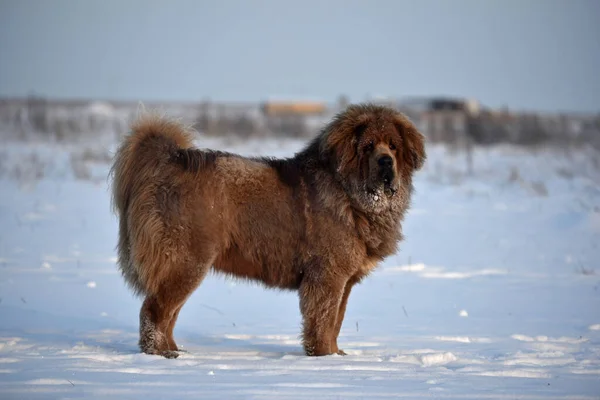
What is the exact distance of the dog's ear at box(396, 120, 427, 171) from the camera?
6883 mm

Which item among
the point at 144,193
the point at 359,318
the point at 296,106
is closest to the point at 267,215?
the point at 144,193

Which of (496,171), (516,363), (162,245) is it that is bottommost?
(516,363)

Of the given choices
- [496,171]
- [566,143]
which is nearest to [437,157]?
[496,171]

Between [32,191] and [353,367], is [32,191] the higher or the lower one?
the higher one

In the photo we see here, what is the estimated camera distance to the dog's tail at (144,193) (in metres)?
6.36

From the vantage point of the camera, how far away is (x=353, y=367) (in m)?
5.77

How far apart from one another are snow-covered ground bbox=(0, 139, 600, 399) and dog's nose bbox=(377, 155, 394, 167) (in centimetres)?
162

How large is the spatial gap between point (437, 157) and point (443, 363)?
20498 mm

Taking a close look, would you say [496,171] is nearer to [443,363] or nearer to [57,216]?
[57,216]

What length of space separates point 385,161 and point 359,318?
2.35 meters

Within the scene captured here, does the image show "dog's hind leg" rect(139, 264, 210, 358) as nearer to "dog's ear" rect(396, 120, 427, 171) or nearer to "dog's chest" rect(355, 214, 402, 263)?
"dog's chest" rect(355, 214, 402, 263)

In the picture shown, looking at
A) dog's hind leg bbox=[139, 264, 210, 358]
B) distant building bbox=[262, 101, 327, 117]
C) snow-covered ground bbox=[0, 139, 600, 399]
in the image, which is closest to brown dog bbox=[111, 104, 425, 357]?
dog's hind leg bbox=[139, 264, 210, 358]

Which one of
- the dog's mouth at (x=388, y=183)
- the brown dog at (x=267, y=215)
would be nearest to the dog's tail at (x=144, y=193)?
the brown dog at (x=267, y=215)

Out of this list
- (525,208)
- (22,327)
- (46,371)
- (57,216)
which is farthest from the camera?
(525,208)
